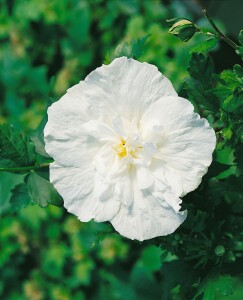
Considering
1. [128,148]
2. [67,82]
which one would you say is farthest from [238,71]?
[67,82]

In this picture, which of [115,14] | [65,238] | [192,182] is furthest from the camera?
[115,14]

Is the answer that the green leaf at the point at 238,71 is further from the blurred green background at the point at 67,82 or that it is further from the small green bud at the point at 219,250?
the blurred green background at the point at 67,82

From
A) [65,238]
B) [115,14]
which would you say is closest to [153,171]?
[65,238]

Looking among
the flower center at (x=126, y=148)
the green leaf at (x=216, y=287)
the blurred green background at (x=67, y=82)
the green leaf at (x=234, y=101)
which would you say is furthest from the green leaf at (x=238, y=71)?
the blurred green background at (x=67, y=82)

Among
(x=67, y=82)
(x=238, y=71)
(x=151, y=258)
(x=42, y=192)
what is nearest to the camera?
(x=238, y=71)

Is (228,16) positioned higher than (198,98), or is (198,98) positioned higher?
→ (198,98)

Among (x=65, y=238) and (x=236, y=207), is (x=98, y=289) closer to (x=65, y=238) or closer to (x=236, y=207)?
(x=65, y=238)

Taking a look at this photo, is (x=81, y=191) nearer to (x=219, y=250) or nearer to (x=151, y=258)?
(x=219, y=250)

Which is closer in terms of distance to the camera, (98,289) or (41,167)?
(41,167)
